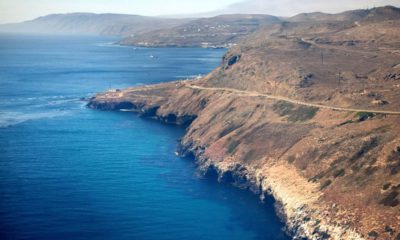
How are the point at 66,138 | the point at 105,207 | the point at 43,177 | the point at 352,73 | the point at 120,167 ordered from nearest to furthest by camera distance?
the point at 105,207, the point at 43,177, the point at 120,167, the point at 66,138, the point at 352,73

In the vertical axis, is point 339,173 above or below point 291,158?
above

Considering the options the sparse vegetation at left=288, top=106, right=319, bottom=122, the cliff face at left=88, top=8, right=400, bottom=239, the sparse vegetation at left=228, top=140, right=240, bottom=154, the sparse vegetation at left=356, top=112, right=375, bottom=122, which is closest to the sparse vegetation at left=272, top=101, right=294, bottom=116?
the cliff face at left=88, top=8, right=400, bottom=239

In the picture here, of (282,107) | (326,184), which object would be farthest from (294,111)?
(326,184)

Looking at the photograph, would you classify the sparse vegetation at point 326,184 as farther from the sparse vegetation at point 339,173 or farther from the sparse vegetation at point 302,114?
the sparse vegetation at point 302,114

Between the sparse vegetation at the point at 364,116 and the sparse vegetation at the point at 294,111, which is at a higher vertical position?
the sparse vegetation at the point at 364,116

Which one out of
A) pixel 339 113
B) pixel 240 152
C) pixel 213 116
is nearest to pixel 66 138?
pixel 213 116

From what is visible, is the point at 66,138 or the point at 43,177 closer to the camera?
the point at 43,177

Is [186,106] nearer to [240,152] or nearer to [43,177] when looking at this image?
[240,152]

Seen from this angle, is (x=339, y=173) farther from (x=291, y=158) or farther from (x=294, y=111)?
(x=294, y=111)

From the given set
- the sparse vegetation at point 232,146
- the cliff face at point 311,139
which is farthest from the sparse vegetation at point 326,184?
the sparse vegetation at point 232,146
